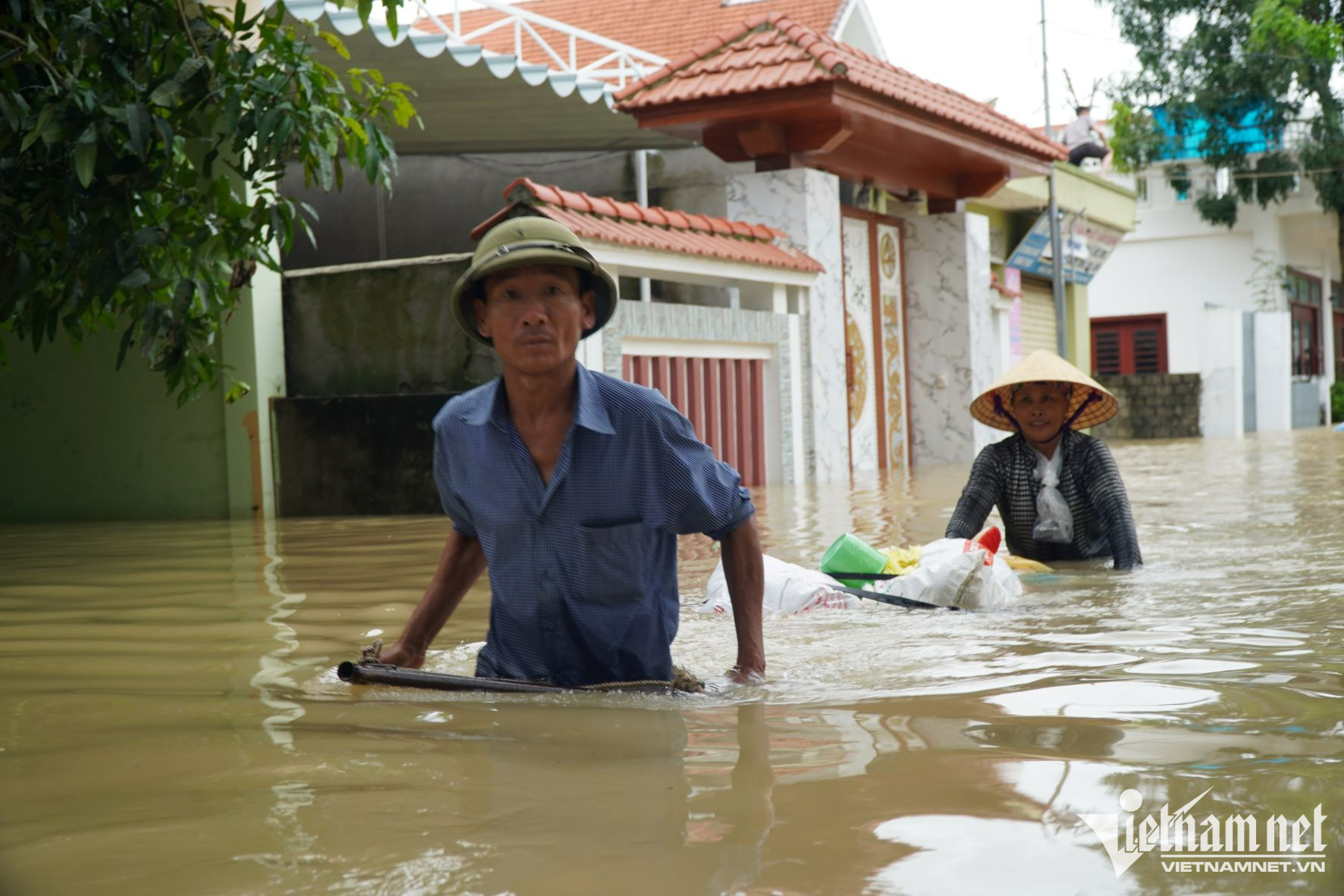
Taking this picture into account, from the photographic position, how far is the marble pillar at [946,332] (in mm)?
17547

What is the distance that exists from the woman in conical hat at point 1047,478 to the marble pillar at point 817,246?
804cm

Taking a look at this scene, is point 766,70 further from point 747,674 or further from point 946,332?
point 747,674

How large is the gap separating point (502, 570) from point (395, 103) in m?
3.74

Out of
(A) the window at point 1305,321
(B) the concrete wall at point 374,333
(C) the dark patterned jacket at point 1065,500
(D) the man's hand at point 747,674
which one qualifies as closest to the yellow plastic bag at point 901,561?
(C) the dark patterned jacket at point 1065,500

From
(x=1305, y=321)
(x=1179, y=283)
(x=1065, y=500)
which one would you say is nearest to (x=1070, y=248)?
(x=1179, y=283)

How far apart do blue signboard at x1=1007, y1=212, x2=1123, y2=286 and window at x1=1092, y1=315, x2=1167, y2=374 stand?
10.3 m

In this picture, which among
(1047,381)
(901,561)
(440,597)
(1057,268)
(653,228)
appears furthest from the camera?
(1057,268)

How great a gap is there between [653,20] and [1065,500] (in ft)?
60.4

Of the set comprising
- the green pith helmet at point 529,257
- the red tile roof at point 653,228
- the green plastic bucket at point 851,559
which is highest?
the red tile roof at point 653,228

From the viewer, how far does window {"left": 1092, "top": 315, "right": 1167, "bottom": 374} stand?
113 ft

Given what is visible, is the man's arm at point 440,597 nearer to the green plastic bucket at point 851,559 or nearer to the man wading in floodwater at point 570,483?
the man wading in floodwater at point 570,483

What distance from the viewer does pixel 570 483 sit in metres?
3.26

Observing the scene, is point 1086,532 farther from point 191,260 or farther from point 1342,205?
point 1342,205

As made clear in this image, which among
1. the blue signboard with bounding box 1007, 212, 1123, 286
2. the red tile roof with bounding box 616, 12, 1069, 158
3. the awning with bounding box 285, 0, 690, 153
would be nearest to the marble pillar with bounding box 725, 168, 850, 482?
the awning with bounding box 285, 0, 690, 153
